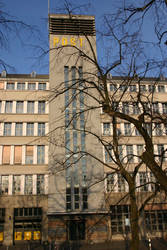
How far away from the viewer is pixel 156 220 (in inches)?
1272

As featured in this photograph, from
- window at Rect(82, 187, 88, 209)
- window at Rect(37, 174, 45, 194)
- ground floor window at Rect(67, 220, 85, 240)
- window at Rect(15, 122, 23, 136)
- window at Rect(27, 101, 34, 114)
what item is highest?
window at Rect(27, 101, 34, 114)

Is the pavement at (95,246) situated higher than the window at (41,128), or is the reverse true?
the window at (41,128)

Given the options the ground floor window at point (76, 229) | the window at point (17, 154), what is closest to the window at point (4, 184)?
the window at point (17, 154)

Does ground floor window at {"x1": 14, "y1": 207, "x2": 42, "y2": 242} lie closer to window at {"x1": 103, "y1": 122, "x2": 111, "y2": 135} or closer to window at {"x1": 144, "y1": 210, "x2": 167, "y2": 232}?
window at {"x1": 144, "y1": 210, "x2": 167, "y2": 232}

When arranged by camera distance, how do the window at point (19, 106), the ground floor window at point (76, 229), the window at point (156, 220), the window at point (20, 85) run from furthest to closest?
the window at point (20, 85) → the window at point (19, 106) → the window at point (156, 220) → the ground floor window at point (76, 229)

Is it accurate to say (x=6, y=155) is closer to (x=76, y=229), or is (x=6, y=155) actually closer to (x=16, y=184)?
(x=16, y=184)

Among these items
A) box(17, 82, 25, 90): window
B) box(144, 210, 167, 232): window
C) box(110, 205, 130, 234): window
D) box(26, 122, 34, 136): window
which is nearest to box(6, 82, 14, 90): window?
box(17, 82, 25, 90): window

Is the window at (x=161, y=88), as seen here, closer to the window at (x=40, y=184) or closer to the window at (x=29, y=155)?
the window at (x=29, y=155)

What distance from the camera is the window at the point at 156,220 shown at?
105ft

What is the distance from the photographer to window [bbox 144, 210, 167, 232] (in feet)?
105

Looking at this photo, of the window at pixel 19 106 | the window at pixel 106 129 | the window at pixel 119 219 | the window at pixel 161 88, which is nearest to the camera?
the window at pixel 119 219

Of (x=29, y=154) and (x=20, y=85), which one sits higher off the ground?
(x=20, y=85)

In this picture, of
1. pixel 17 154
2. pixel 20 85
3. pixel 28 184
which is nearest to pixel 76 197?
pixel 28 184

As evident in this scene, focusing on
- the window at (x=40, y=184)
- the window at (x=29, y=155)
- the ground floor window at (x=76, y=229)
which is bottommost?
the ground floor window at (x=76, y=229)
